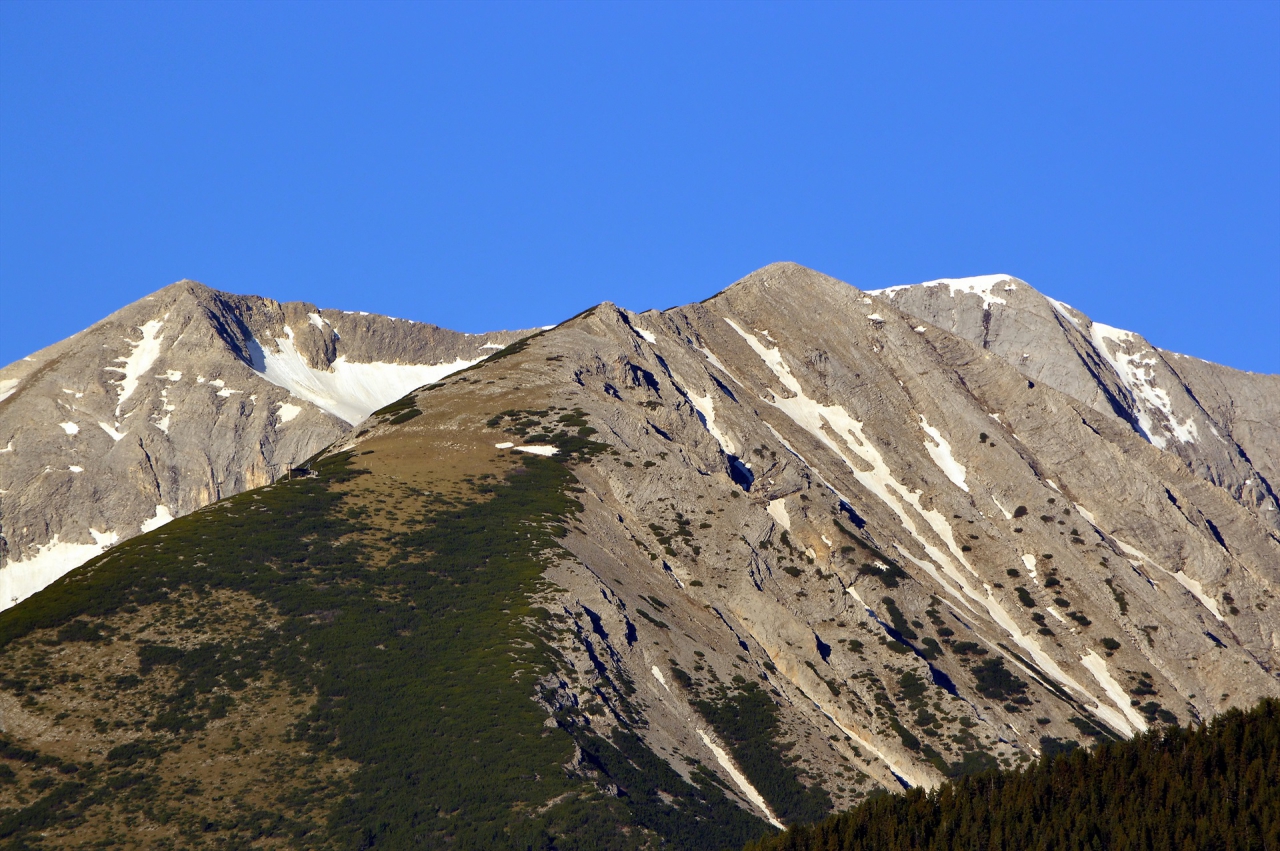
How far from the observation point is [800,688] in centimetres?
13588

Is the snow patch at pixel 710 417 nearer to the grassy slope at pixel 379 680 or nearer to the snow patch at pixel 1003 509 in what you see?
the grassy slope at pixel 379 680

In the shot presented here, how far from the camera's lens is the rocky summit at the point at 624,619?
343 feet

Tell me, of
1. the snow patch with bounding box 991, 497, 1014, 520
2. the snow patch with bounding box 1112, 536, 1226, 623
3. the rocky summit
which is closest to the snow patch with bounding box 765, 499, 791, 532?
the rocky summit

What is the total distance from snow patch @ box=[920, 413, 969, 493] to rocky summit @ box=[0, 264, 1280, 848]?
2.28 feet

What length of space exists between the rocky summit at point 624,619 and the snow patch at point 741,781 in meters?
0.33

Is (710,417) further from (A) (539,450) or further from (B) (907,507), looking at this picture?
(A) (539,450)

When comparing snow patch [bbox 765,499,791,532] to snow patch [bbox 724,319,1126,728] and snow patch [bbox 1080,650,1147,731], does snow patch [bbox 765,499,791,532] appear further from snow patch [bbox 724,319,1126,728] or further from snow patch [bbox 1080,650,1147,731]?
snow patch [bbox 1080,650,1147,731]

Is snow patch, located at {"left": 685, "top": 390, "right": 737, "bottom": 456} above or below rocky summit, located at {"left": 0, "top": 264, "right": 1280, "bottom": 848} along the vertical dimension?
above

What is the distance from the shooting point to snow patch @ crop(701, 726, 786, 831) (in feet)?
378

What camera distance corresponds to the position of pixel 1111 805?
294 feet

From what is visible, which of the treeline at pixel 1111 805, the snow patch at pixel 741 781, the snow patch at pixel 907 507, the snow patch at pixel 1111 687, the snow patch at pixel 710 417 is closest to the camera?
the treeline at pixel 1111 805

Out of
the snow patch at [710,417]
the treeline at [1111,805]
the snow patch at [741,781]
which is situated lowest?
the treeline at [1111,805]

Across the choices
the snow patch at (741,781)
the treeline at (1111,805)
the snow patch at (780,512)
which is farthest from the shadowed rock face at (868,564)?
the treeline at (1111,805)

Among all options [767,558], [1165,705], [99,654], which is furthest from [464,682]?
[1165,705]
